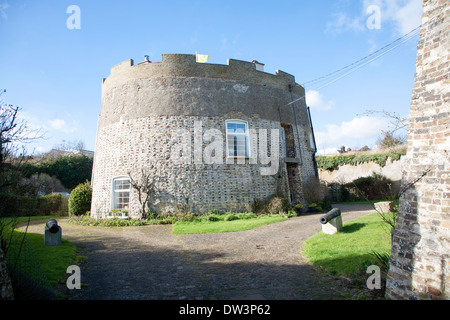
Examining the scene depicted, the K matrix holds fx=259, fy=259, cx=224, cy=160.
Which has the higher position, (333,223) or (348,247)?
(333,223)

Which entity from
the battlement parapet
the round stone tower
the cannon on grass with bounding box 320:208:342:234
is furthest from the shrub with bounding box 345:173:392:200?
the cannon on grass with bounding box 320:208:342:234

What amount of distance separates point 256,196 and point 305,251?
294 inches

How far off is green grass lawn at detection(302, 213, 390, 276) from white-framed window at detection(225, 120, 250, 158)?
705 centimetres

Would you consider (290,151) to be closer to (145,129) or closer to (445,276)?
(145,129)

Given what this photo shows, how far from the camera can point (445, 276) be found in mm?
3227

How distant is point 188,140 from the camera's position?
13.4 metres

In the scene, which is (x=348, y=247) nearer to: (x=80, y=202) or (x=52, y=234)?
(x=52, y=234)

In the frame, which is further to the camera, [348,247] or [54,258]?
[348,247]

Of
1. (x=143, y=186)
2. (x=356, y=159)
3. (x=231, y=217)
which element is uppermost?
(x=356, y=159)

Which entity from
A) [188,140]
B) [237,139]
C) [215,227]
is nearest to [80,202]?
[188,140]

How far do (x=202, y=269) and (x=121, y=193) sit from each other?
10.00m

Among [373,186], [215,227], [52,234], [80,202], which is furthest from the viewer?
[373,186]

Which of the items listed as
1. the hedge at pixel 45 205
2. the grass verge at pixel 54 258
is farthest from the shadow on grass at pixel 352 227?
the hedge at pixel 45 205

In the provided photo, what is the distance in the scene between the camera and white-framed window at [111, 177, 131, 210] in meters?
13.9
